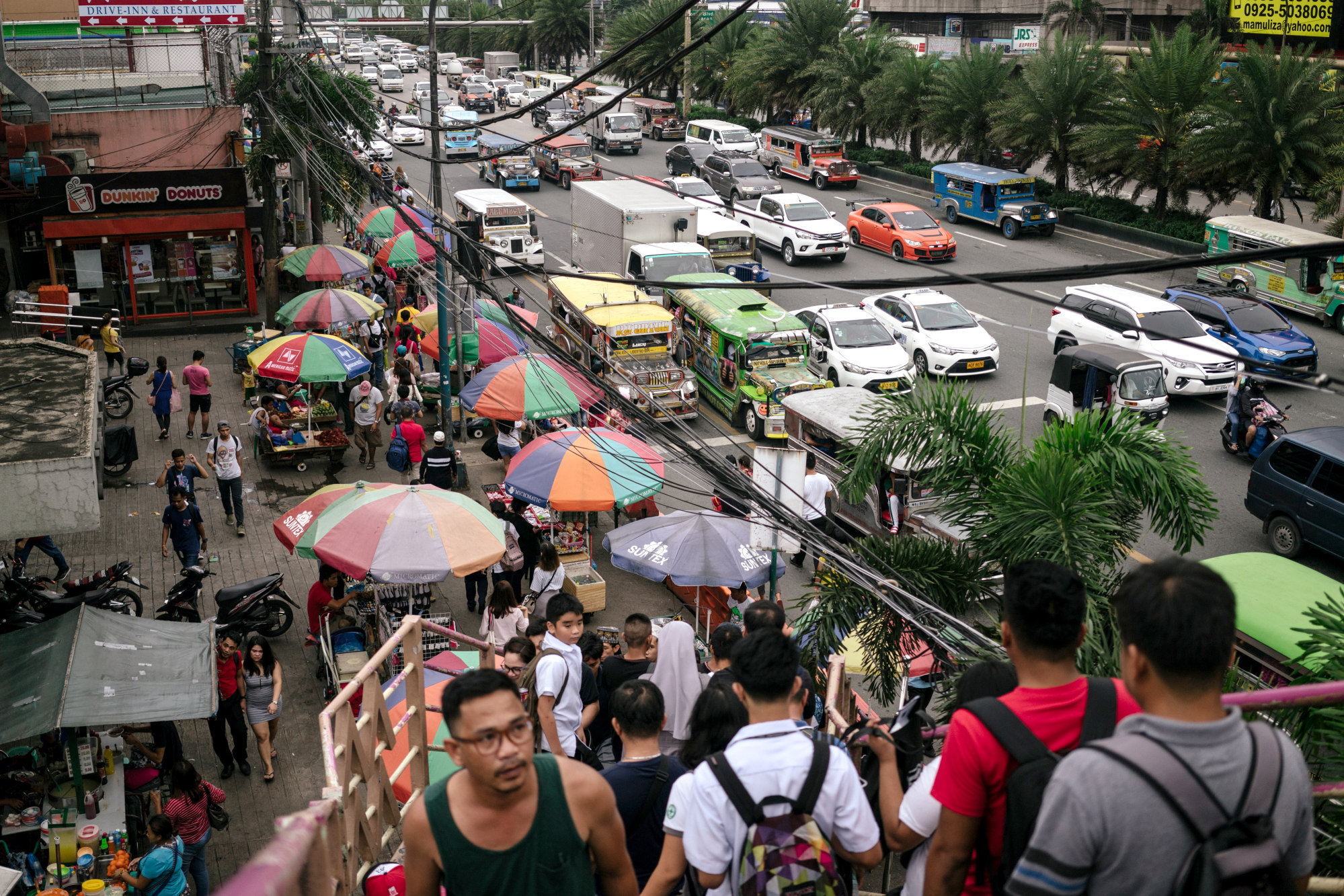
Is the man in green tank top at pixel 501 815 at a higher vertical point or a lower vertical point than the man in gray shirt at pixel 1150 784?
lower

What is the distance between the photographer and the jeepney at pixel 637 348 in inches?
872

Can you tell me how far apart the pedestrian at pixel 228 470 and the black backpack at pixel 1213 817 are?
50.2 feet

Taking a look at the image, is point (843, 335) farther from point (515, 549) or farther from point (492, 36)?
point (492, 36)

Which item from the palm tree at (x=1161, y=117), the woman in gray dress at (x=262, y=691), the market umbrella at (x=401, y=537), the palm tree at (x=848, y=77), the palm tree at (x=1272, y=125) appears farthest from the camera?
the palm tree at (x=848, y=77)

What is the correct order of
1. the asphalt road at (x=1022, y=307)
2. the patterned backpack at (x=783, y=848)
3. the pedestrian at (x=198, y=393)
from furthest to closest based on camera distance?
the pedestrian at (x=198, y=393)
the asphalt road at (x=1022, y=307)
the patterned backpack at (x=783, y=848)

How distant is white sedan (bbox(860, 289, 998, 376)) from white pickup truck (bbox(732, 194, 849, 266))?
328 inches

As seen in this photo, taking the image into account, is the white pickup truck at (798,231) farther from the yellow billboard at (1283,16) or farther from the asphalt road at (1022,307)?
the yellow billboard at (1283,16)

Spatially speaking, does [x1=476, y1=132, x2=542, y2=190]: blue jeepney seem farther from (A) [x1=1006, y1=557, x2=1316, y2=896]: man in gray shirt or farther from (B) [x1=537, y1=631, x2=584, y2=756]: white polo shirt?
(A) [x1=1006, y1=557, x2=1316, y2=896]: man in gray shirt

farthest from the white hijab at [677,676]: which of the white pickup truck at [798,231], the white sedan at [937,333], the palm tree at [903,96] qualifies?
the palm tree at [903,96]

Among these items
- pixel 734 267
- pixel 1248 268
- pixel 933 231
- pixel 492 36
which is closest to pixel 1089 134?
pixel 933 231

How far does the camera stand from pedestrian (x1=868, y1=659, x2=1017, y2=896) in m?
3.85

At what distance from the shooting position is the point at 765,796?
3701 millimetres

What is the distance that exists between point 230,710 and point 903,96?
4183 centimetres

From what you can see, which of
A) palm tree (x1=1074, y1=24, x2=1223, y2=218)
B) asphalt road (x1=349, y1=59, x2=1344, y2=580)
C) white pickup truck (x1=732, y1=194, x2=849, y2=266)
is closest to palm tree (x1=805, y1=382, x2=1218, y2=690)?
asphalt road (x1=349, y1=59, x2=1344, y2=580)
